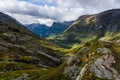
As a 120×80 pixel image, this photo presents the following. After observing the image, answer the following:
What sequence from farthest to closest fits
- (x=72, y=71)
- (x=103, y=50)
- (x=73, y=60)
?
(x=73, y=60)
(x=103, y=50)
(x=72, y=71)

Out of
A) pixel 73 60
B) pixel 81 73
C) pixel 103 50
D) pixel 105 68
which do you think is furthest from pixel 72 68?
pixel 105 68

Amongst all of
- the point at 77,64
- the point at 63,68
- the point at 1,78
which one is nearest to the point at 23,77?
the point at 1,78

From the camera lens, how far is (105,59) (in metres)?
55.4

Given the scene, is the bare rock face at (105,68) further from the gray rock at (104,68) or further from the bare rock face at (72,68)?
the bare rock face at (72,68)

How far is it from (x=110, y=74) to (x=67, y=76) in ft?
36.0

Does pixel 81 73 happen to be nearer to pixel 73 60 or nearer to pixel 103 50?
pixel 73 60

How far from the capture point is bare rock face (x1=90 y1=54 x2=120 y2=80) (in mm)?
51188

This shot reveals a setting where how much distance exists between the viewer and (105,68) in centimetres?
5291

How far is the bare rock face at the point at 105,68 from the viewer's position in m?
51.2

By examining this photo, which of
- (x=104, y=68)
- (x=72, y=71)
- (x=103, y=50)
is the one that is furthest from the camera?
(x=103, y=50)

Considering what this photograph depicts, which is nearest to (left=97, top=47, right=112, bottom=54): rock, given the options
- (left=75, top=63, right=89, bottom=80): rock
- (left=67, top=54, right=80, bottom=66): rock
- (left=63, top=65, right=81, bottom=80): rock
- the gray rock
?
the gray rock

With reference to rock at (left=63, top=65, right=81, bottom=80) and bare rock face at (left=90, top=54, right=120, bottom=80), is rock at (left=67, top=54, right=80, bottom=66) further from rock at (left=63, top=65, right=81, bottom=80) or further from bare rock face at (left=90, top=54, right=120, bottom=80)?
bare rock face at (left=90, top=54, right=120, bottom=80)

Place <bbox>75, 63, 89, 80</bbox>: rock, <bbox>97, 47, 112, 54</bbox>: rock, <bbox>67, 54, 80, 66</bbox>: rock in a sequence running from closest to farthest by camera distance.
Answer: <bbox>75, 63, 89, 80</bbox>: rock < <bbox>97, 47, 112, 54</bbox>: rock < <bbox>67, 54, 80, 66</bbox>: rock

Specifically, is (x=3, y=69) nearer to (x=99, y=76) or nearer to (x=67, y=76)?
(x=67, y=76)
